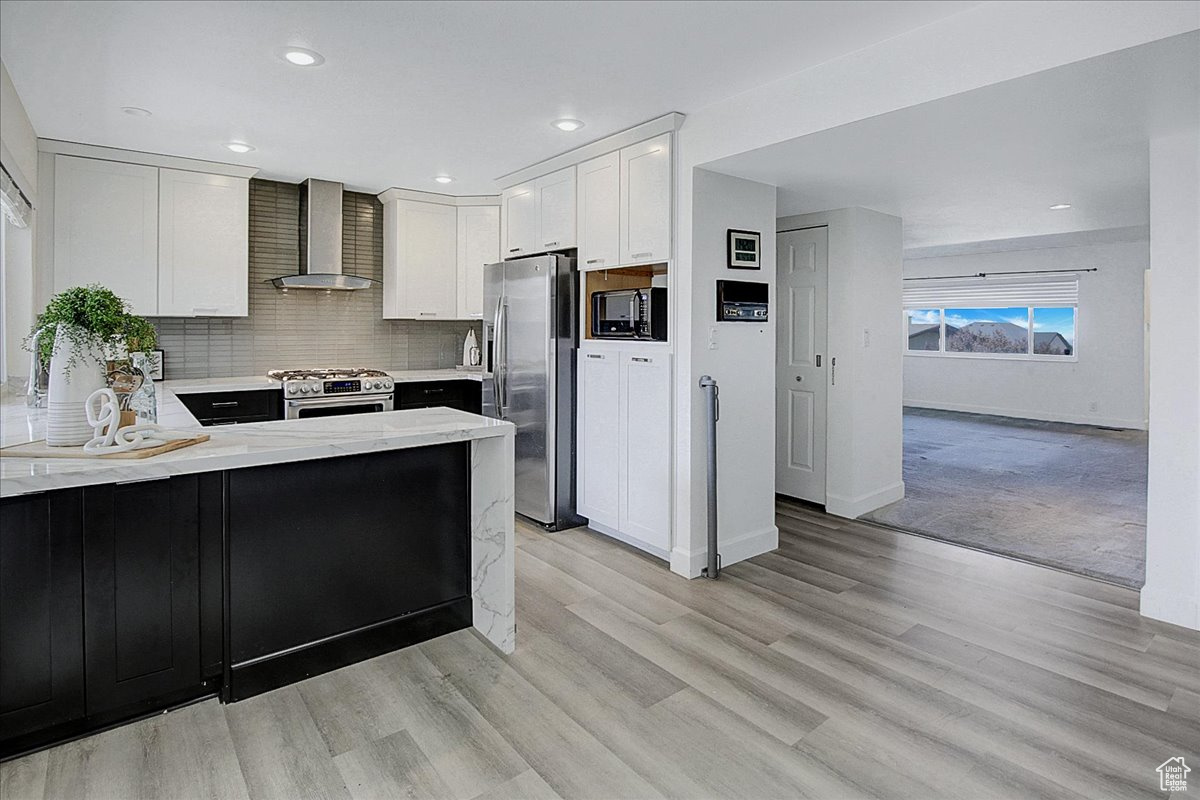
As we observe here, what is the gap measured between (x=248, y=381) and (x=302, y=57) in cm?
240

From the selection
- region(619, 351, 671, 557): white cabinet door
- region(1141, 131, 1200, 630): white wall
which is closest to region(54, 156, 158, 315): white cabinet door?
region(619, 351, 671, 557): white cabinet door

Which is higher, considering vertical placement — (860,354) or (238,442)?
(860,354)

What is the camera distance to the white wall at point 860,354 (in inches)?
178

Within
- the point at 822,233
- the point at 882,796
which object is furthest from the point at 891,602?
the point at 822,233

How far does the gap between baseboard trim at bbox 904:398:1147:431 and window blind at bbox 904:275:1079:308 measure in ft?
4.87

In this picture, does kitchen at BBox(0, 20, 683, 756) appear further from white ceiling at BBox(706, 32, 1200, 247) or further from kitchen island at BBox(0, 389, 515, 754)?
white ceiling at BBox(706, 32, 1200, 247)

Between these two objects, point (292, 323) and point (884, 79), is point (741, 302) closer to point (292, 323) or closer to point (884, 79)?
point (884, 79)

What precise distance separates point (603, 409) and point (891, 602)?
6.08 feet

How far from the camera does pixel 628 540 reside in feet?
13.0

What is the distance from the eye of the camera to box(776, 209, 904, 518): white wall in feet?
14.8

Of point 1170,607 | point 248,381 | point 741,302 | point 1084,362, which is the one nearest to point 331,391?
point 248,381

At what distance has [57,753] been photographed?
1.93 meters

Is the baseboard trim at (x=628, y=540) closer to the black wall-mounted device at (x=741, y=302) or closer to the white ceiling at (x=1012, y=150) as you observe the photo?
the black wall-mounted device at (x=741, y=302)

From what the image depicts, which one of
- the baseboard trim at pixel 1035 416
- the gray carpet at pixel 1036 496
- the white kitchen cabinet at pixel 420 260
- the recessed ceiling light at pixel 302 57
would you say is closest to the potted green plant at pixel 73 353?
the recessed ceiling light at pixel 302 57
